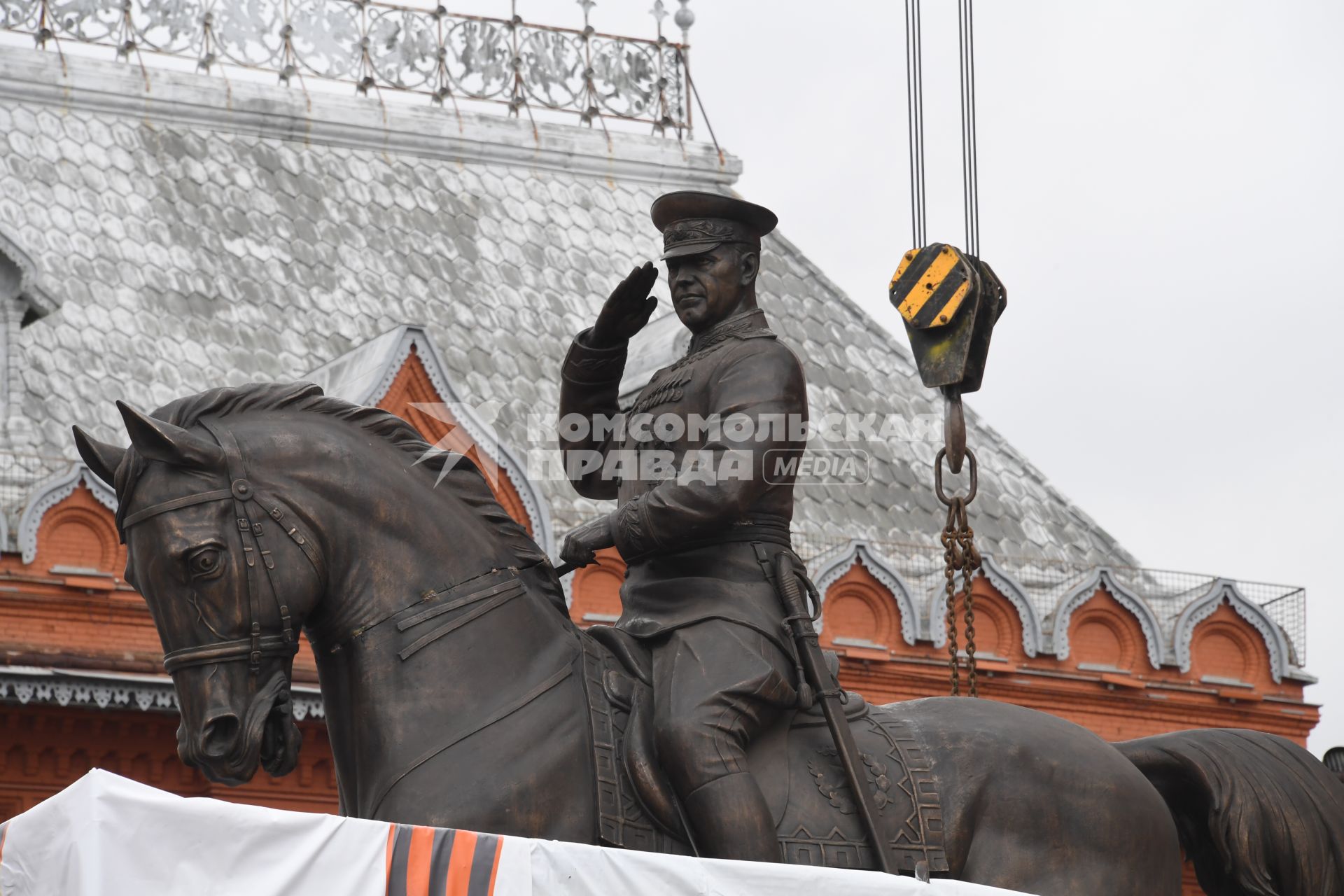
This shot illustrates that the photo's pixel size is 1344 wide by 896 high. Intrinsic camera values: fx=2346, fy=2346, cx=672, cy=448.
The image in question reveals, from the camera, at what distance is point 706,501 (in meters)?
7.71

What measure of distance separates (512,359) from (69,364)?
14.0ft

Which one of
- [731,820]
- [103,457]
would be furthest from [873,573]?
[103,457]

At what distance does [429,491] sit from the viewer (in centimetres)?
763

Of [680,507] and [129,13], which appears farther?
[129,13]

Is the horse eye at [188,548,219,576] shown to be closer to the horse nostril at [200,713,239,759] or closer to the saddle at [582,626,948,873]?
the horse nostril at [200,713,239,759]

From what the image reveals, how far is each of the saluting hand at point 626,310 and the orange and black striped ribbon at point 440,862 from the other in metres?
2.24

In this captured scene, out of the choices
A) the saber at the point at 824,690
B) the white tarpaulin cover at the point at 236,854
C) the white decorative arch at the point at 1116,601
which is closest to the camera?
the white tarpaulin cover at the point at 236,854

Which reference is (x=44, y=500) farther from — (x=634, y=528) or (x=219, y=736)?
(x=219, y=736)

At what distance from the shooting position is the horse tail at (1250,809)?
8.46 meters

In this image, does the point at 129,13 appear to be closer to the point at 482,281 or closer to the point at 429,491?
the point at 482,281

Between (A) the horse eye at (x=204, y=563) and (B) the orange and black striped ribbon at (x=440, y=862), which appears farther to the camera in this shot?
(A) the horse eye at (x=204, y=563)

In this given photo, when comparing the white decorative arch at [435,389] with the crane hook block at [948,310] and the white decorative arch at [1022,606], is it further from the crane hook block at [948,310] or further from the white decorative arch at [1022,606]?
the crane hook block at [948,310]

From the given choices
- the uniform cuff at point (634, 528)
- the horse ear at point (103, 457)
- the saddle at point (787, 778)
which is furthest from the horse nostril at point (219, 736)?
the uniform cuff at point (634, 528)

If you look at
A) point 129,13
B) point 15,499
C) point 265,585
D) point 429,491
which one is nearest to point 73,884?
point 265,585
